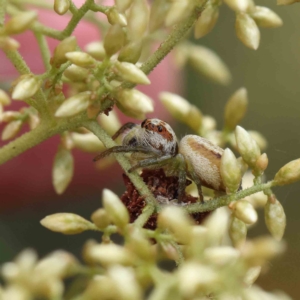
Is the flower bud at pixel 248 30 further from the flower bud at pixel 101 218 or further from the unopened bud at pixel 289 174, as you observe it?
the flower bud at pixel 101 218

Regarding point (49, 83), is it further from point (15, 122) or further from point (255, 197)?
point (255, 197)

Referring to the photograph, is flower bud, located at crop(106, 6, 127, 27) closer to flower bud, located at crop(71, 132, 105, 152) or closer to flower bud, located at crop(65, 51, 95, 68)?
flower bud, located at crop(65, 51, 95, 68)

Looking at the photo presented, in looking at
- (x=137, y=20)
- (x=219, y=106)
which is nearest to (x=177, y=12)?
(x=137, y=20)

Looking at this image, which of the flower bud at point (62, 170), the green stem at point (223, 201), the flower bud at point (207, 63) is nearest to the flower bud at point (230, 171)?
the green stem at point (223, 201)

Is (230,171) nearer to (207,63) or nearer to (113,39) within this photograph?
(113,39)

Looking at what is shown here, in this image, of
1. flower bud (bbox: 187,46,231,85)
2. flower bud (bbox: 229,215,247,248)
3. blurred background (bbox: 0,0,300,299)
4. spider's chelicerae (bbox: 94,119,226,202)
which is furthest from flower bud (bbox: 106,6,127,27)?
blurred background (bbox: 0,0,300,299)
